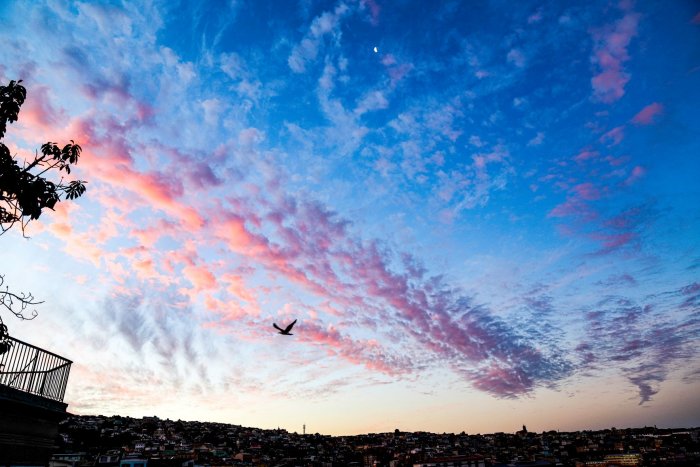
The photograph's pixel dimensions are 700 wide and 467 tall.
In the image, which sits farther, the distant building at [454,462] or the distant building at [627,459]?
the distant building at [627,459]

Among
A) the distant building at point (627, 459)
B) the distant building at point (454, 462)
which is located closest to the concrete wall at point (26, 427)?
the distant building at point (454, 462)

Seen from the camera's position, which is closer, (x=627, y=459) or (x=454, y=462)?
(x=454, y=462)

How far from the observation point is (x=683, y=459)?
155 metres

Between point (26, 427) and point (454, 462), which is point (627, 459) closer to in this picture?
point (454, 462)

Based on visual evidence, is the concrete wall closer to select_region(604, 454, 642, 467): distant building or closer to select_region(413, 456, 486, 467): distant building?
select_region(413, 456, 486, 467): distant building

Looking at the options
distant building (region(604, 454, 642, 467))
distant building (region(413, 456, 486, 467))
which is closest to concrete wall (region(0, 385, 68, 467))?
distant building (region(413, 456, 486, 467))

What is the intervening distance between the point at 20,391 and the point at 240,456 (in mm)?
124881

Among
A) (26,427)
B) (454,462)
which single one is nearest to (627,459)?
(454,462)

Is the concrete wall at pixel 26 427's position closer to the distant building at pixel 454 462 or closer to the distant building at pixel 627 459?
the distant building at pixel 454 462

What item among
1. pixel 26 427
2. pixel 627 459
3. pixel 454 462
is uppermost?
pixel 26 427

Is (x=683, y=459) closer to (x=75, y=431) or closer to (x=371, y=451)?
(x=371, y=451)

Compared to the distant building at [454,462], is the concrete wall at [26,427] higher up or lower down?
higher up

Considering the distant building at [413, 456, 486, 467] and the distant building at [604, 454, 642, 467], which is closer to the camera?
the distant building at [413, 456, 486, 467]

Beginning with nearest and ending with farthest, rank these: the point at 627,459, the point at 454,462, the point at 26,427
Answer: the point at 26,427
the point at 454,462
the point at 627,459
